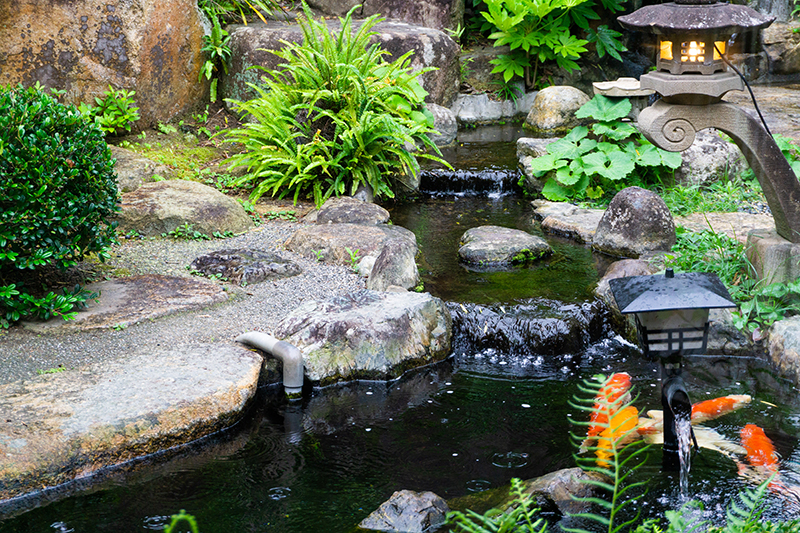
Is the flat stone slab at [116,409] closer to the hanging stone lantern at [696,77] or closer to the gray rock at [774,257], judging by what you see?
the hanging stone lantern at [696,77]

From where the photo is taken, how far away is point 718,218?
7.38m

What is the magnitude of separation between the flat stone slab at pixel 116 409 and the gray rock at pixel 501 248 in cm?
279

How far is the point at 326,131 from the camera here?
8.43 metres

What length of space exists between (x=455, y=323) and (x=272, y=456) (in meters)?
2.10

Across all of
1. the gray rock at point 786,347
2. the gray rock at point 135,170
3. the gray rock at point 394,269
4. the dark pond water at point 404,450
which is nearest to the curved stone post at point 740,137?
the gray rock at point 786,347

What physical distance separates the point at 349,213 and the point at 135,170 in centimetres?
247

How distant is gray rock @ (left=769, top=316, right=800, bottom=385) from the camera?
502cm

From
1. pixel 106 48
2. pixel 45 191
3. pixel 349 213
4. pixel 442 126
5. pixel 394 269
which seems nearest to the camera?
pixel 45 191

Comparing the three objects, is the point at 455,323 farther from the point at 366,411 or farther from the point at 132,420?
the point at 132,420

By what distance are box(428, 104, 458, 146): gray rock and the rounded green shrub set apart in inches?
238

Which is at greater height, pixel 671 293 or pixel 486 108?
pixel 486 108

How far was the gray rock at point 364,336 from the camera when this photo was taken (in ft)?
16.4

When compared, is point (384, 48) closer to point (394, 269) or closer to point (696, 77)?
point (394, 269)

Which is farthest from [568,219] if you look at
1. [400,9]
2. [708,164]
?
[400,9]
